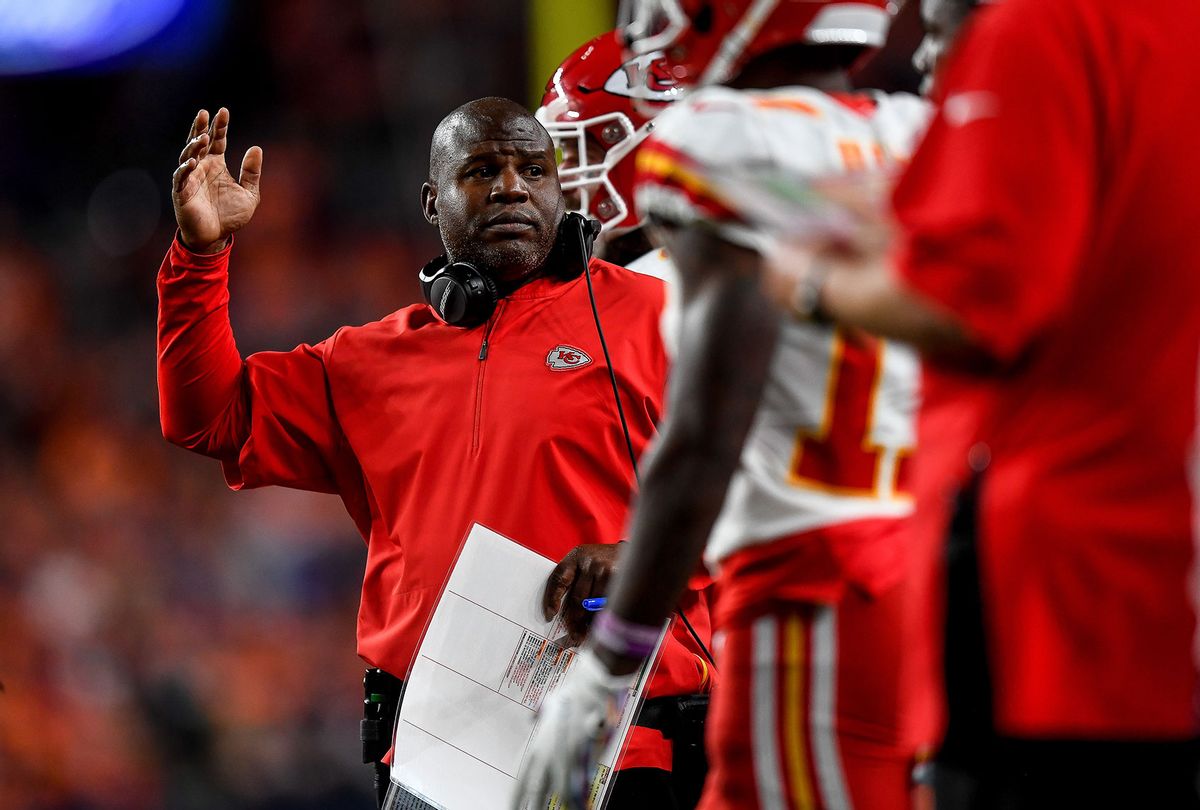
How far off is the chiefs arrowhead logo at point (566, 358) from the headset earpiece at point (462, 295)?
0.16m

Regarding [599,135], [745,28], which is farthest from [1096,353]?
[599,135]

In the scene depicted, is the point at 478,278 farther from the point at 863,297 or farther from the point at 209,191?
the point at 863,297

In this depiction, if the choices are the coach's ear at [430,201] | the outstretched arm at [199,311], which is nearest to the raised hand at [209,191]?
the outstretched arm at [199,311]

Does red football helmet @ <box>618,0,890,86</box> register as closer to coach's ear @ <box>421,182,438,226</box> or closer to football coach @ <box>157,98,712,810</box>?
football coach @ <box>157,98,712,810</box>

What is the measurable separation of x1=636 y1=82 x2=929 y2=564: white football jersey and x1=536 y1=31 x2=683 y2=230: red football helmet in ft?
5.87

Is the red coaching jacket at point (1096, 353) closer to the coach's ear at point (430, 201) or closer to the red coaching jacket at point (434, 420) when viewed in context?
the red coaching jacket at point (434, 420)

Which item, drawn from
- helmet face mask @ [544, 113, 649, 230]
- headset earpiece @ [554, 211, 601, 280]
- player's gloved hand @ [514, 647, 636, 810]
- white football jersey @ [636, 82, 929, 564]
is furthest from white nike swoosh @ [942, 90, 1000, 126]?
helmet face mask @ [544, 113, 649, 230]

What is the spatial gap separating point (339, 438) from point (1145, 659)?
2.04 m

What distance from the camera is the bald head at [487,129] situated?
3.04 m

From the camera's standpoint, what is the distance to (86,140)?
7.99 m

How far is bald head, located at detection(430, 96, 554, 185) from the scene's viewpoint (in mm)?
3041

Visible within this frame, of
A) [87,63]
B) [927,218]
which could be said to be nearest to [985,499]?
[927,218]

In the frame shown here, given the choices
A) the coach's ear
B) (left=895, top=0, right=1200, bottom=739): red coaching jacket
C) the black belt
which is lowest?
the black belt

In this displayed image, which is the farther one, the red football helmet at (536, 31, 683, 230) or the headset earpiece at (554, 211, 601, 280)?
the red football helmet at (536, 31, 683, 230)
